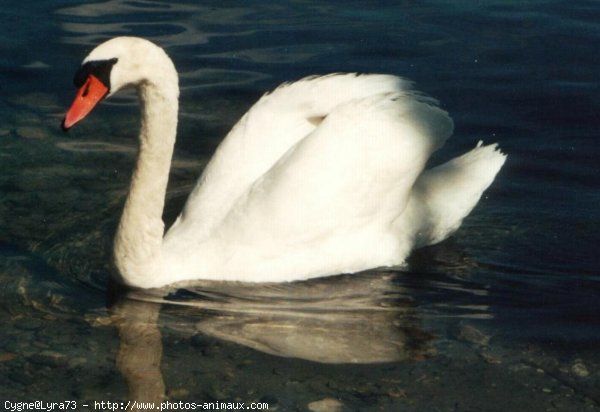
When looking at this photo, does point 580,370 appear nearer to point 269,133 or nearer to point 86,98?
point 269,133

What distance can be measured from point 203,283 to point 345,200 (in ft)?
2.96

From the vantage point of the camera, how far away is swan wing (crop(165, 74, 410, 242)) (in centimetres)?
759

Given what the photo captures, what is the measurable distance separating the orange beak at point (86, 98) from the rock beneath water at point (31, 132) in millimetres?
2941

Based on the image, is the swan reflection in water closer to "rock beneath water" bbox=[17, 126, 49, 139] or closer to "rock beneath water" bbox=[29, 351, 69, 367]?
"rock beneath water" bbox=[29, 351, 69, 367]

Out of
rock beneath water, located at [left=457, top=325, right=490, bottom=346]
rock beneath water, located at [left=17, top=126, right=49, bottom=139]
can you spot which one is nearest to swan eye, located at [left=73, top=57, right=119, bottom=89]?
rock beneath water, located at [left=457, top=325, right=490, bottom=346]

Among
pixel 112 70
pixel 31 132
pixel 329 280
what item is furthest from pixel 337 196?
pixel 31 132

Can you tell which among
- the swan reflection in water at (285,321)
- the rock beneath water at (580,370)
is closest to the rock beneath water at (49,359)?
the swan reflection in water at (285,321)

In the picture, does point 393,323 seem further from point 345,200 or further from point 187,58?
point 187,58

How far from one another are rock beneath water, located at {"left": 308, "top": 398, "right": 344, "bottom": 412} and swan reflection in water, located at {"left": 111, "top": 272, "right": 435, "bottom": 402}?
425 mm

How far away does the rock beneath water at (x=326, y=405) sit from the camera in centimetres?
603

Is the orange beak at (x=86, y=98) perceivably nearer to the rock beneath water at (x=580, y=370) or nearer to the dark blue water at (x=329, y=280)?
the dark blue water at (x=329, y=280)

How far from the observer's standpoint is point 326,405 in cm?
607

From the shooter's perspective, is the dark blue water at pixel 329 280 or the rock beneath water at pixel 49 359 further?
the rock beneath water at pixel 49 359

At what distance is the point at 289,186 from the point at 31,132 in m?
3.03
